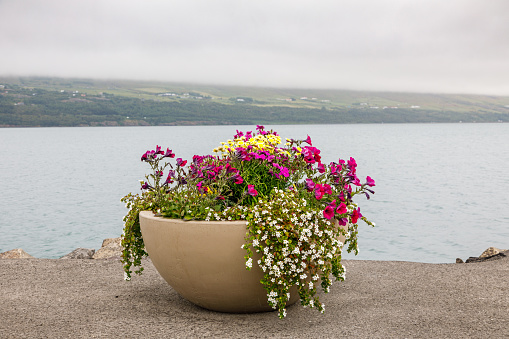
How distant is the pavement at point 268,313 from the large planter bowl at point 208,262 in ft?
0.75

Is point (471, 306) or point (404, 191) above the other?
point (471, 306)

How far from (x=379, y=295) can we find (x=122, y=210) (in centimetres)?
2177

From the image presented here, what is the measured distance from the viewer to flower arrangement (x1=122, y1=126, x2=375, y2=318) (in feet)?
14.4

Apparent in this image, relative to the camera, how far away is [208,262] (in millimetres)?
4539

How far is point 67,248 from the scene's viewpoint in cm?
1800

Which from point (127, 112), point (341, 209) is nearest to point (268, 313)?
point (341, 209)

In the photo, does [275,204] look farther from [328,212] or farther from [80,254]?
[80,254]

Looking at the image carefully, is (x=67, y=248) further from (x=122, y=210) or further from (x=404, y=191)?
(x=404, y=191)

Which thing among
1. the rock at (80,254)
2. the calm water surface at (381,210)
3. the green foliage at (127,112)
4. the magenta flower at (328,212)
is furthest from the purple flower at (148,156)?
the green foliage at (127,112)

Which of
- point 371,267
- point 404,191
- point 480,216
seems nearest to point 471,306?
point 371,267

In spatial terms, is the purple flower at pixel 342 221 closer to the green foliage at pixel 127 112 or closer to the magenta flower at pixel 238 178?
the magenta flower at pixel 238 178

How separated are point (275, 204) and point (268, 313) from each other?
1.31 metres

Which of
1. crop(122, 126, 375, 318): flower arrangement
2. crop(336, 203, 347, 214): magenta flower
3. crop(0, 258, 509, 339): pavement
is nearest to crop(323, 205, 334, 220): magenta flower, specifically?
crop(122, 126, 375, 318): flower arrangement

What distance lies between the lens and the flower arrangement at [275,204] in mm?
4402
